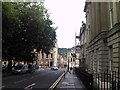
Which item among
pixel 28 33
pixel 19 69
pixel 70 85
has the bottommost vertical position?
pixel 70 85

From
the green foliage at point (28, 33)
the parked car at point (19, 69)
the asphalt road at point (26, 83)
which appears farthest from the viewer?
the parked car at point (19, 69)

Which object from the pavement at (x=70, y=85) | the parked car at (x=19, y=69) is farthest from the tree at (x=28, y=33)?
the pavement at (x=70, y=85)

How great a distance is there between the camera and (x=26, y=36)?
56.6 metres

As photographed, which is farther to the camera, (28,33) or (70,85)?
(28,33)

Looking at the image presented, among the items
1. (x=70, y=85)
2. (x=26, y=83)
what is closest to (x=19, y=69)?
(x=26, y=83)

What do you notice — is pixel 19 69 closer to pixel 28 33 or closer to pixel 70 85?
pixel 28 33

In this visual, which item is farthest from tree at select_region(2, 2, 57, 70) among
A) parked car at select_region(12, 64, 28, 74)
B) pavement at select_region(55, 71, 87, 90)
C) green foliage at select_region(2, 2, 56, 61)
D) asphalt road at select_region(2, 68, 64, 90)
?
pavement at select_region(55, 71, 87, 90)

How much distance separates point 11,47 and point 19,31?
3.19 meters

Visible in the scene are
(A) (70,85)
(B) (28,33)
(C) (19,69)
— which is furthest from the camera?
(C) (19,69)

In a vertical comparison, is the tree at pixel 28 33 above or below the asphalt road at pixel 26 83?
above

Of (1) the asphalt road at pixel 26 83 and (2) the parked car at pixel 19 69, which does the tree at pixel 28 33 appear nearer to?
(2) the parked car at pixel 19 69

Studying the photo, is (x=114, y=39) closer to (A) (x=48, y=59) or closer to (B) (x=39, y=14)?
(B) (x=39, y=14)

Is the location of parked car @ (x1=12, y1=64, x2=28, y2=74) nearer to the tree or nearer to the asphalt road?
the tree

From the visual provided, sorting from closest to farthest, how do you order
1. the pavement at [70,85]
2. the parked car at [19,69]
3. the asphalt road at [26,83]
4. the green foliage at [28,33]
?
1. the pavement at [70,85]
2. the asphalt road at [26,83]
3. the green foliage at [28,33]
4. the parked car at [19,69]
